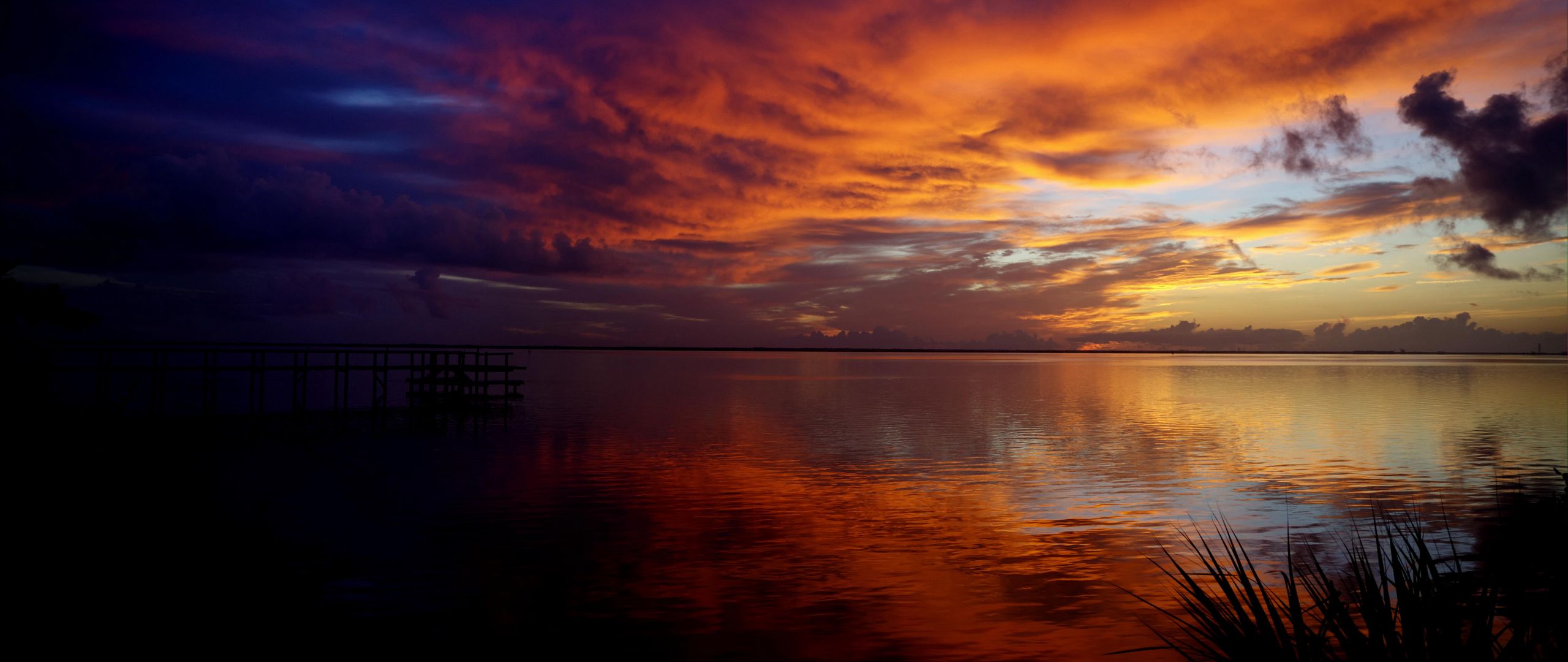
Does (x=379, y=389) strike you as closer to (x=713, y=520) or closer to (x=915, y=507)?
(x=713, y=520)

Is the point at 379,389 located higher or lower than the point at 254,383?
lower

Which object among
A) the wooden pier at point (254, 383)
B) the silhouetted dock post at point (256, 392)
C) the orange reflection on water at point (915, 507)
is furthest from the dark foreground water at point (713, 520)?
the wooden pier at point (254, 383)

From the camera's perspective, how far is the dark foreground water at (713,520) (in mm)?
12312

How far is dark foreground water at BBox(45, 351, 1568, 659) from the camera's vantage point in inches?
485

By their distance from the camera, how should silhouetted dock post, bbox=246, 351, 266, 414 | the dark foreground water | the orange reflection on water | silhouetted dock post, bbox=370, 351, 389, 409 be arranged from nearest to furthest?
the dark foreground water → the orange reflection on water → silhouetted dock post, bbox=246, 351, 266, 414 → silhouetted dock post, bbox=370, 351, 389, 409

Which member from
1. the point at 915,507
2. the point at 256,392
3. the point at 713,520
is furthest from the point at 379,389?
the point at 915,507

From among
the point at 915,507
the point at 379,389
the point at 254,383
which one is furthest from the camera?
the point at 379,389

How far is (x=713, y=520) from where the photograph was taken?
19688mm

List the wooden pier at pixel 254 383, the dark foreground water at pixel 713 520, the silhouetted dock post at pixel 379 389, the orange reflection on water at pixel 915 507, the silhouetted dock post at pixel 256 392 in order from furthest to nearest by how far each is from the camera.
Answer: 1. the silhouetted dock post at pixel 379 389
2. the silhouetted dock post at pixel 256 392
3. the wooden pier at pixel 254 383
4. the orange reflection on water at pixel 915 507
5. the dark foreground water at pixel 713 520

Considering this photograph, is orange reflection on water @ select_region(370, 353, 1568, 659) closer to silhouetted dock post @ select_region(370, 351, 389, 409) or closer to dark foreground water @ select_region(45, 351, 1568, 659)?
dark foreground water @ select_region(45, 351, 1568, 659)

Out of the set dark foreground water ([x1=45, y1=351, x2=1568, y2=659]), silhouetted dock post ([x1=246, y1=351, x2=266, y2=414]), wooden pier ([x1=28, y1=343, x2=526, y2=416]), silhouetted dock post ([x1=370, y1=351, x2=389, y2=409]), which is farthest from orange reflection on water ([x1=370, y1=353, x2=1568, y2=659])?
silhouetted dock post ([x1=246, y1=351, x2=266, y2=414])

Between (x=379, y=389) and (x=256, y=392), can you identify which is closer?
(x=256, y=392)

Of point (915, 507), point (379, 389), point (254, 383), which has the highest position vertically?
point (254, 383)

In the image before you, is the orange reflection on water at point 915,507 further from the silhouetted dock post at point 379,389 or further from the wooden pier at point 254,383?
the silhouetted dock post at point 379,389
